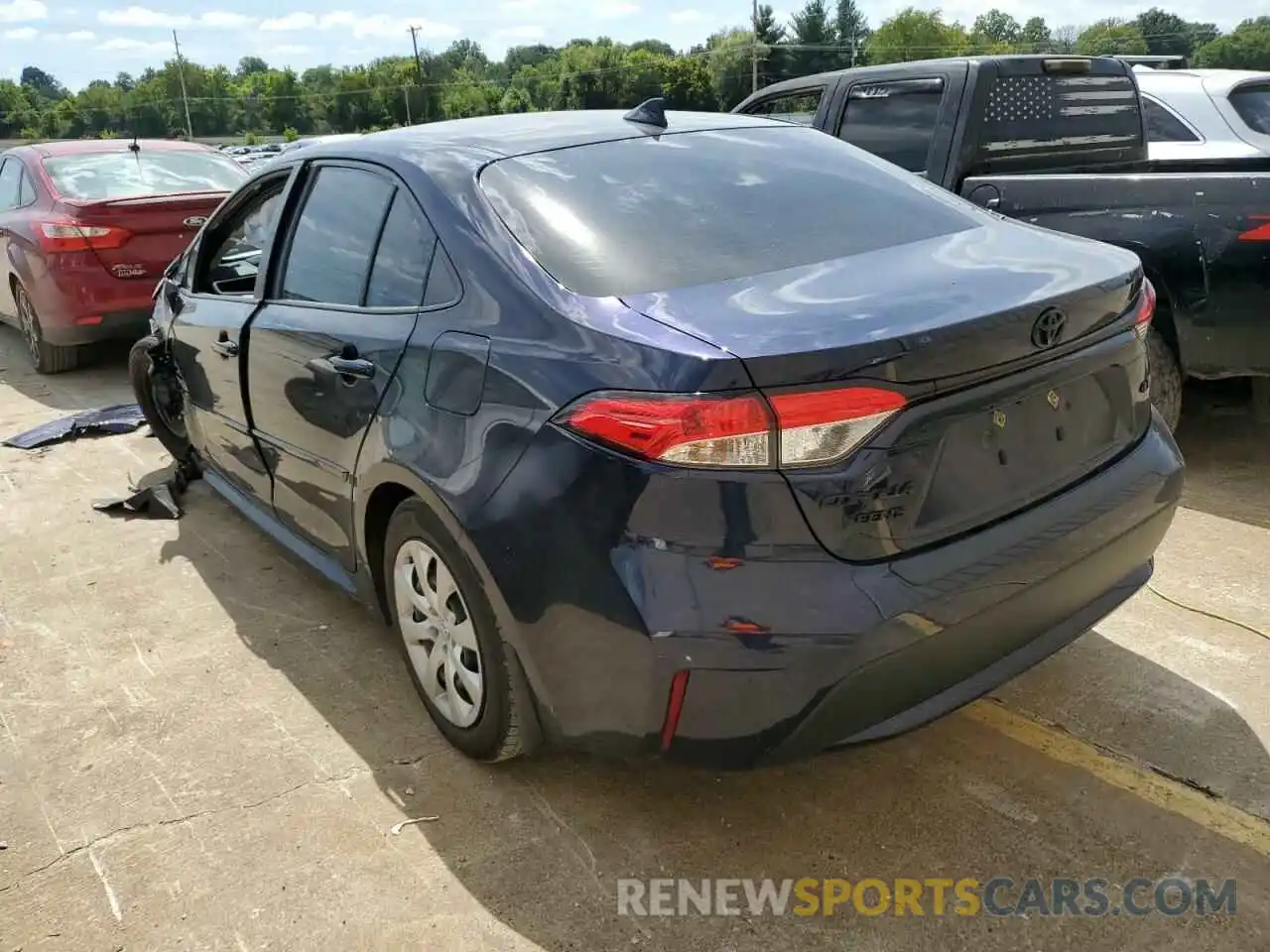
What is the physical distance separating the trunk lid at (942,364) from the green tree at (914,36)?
369ft

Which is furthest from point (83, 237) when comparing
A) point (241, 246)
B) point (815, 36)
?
Result: point (815, 36)

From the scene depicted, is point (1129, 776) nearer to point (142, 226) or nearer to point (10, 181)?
point (142, 226)

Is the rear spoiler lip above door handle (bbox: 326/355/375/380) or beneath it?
above

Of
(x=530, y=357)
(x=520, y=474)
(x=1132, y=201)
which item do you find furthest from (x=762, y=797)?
(x=1132, y=201)

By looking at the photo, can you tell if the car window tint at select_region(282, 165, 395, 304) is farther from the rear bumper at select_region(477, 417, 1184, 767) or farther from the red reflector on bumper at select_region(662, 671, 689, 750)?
the red reflector on bumper at select_region(662, 671, 689, 750)

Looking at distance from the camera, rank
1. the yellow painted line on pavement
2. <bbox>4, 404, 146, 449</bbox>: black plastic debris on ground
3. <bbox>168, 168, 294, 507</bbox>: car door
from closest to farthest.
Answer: the yellow painted line on pavement, <bbox>168, 168, 294, 507</bbox>: car door, <bbox>4, 404, 146, 449</bbox>: black plastic debris on ground

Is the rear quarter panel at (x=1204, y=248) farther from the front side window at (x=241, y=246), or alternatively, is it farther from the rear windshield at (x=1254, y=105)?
the front side window at (x=241, y=246)

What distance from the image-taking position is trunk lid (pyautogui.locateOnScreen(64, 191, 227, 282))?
7.10 m

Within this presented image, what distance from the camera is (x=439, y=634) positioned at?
114 inches

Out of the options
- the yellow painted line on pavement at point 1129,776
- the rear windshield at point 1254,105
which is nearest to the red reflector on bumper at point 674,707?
the yellow painted line on pavement at point 1129,776

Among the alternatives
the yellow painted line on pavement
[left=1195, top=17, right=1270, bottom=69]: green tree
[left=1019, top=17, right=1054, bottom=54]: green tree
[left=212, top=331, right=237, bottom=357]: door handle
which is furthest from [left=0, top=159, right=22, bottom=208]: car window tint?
[left=1019, top=17, right=1054, bottom=54]: green tree

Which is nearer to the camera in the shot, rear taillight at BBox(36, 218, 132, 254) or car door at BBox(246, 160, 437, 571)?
car door at BBox(246, 160, 437, 571)

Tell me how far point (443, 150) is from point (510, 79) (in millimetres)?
124610

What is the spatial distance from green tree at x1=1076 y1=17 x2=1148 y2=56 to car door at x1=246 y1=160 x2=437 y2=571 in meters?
93.4
